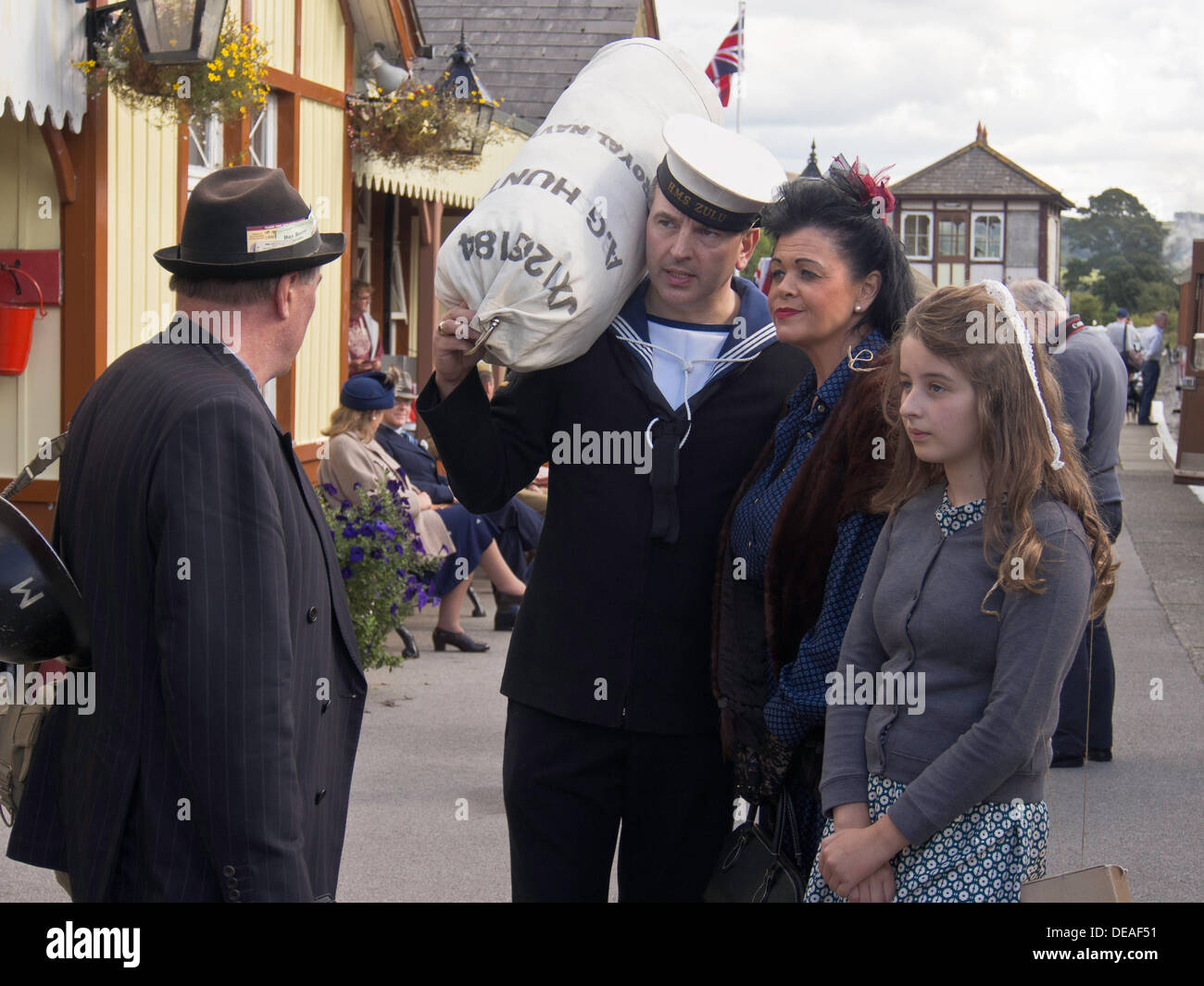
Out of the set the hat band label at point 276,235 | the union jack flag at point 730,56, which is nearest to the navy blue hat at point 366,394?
the hat band label at point 276,235

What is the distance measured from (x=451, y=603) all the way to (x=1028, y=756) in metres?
6.11

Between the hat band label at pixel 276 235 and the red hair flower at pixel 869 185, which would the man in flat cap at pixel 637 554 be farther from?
the hat band label at pixel 276 235

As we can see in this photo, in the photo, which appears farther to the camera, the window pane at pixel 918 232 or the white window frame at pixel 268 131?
the window pane at pixel 918 232

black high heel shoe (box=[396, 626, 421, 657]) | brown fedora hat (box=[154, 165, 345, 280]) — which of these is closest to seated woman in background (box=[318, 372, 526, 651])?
black high heel shoe (box=[396, 626, 421, 657])

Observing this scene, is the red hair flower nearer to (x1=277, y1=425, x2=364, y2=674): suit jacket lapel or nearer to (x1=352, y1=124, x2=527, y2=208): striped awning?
(x1=277, y1=425, x2=364, y2=674): suit jacket lapel

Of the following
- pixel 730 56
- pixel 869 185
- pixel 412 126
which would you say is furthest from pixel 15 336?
pixel 730 56

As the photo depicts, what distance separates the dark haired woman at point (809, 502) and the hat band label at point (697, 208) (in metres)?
0.07

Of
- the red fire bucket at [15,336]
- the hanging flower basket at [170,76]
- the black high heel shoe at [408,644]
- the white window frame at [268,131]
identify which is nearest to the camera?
the hanging flower basket at [170,76]

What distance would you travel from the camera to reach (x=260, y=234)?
2273 mm

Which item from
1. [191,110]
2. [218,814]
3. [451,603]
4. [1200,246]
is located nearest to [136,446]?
[218,814]

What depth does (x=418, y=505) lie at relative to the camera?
26.0 ft

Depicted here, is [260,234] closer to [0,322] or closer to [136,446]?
[136,446]

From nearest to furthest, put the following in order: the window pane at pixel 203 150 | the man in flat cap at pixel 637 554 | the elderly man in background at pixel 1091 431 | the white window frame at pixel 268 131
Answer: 1. the man in flat cap at pixel 637 554
2. the elderly man in background at pixel 1091 431
3. the window pane at pixel 203 150
4. the white window frame at pixel 268 131

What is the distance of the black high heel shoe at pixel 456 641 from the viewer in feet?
26.8
